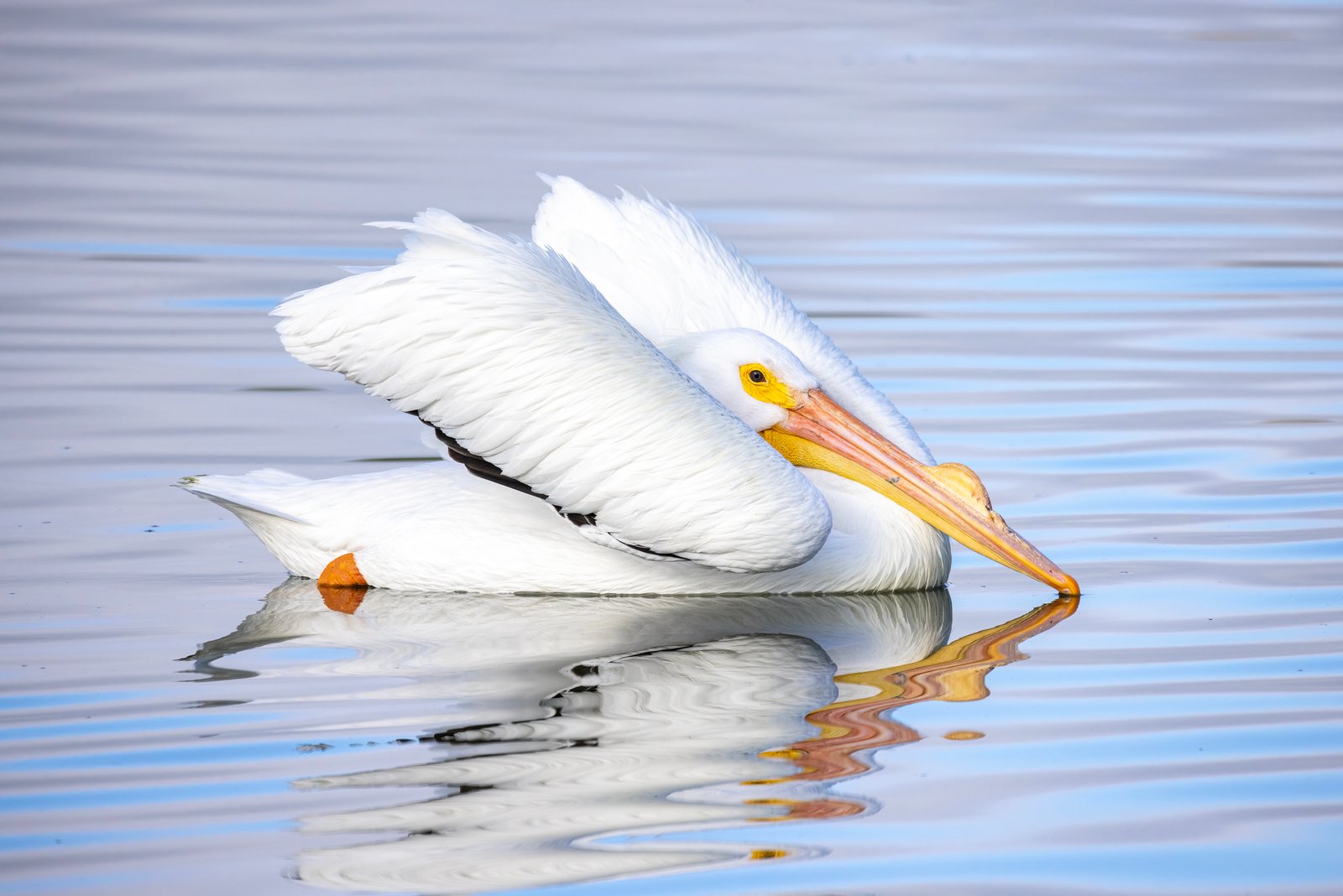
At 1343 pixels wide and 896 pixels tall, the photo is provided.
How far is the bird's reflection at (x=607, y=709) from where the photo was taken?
3598 millimetres

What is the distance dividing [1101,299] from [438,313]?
4.54 metres

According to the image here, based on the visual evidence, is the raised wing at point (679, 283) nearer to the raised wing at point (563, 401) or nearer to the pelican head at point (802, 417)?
the pelican head at point (802, 417)

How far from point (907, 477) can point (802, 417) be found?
335mm

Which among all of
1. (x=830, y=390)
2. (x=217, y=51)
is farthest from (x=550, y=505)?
(x=217, y=51)

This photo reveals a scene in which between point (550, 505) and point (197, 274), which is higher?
point (197, 274)

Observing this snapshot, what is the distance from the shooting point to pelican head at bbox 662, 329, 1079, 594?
5633 mm

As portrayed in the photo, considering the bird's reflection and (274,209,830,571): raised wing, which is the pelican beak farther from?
(274,209,830,571): raised wing

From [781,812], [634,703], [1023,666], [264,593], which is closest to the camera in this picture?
[781,812]

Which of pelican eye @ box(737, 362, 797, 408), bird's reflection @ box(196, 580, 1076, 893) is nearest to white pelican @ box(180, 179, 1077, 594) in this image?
pelican eye @ box(737, 362, 797, 408)

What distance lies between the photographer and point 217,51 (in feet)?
49.7

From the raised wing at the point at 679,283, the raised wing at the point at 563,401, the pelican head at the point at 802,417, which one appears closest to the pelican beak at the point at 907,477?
the pelican head at the point at 802,417

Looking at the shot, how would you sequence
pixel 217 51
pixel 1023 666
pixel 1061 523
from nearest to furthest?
1. pixel 1023 666
2. pixel 1061 523
3. pixel 217 51

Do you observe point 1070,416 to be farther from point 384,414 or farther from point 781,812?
point 781,812

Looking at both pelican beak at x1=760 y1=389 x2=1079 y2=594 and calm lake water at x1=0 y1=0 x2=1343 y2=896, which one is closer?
calm lake water at x1=0 y1=0 x2=1343 y2=896
